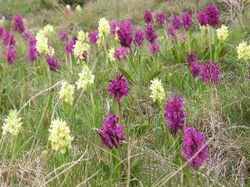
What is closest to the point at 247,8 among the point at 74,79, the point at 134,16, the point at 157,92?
the point at 134,16

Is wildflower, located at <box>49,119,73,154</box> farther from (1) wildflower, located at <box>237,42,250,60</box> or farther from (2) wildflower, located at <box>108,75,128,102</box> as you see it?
(1) wildflower, located at <box>237,42,250,60</box>

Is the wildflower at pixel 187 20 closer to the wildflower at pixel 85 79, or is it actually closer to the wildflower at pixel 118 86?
Answer: the wildflower at pixel 85 79

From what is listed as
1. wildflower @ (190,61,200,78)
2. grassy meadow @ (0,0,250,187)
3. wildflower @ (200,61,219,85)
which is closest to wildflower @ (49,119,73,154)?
grassy meadow @ (0,0,250,187)

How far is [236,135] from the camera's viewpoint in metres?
2.39

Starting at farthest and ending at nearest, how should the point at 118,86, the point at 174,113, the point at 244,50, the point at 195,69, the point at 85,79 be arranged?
the point at 244,50 → the point at 195,69 → the point at 85,79 → the point at 118,86 → the point at 174,113

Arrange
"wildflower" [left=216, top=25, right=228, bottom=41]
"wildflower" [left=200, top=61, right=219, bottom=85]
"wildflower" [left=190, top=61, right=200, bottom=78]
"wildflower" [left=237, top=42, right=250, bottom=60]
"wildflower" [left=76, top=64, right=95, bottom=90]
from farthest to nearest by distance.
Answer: "wildflower" [left=216, top=25, right=228, bottom=41] → "wildflower" [left=237, top=42, right=250, bottom=60] → "wildflower" [left=190, top=61, right=200, bottom=78] → "wildflower" [left=200, top=61, right=219, bottom=85] → "wildflower" [left=76, top=64, right=95, bottom=90]

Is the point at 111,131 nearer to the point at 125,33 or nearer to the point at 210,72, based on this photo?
the point at 210,72

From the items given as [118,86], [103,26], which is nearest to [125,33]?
[103,26]

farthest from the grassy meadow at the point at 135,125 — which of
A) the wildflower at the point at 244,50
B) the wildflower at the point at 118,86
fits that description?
the wildflower at the point at 118,86

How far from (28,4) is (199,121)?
973 centimetres

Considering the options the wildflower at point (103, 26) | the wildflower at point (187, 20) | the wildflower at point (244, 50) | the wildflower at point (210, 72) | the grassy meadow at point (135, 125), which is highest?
the wildflower at point (187, 20)

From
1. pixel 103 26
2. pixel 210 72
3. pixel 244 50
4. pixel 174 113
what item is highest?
pixel 103 26

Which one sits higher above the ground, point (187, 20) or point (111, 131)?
point (187, 20)

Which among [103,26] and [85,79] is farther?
[103,26]
